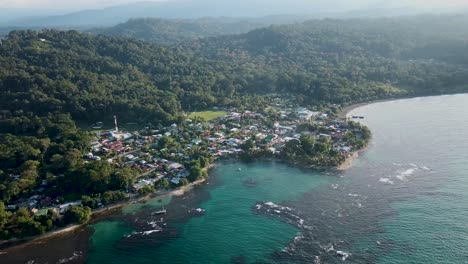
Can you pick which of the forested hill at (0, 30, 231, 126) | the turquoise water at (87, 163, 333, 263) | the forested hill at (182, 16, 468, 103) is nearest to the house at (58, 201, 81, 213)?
the turquoise water at (87, 163, 333, 263)

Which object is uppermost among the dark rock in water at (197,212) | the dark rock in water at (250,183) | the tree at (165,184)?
the tree at (165,184)

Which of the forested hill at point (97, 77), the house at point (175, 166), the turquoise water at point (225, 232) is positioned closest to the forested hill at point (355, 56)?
the forested hill at point (97, 77)

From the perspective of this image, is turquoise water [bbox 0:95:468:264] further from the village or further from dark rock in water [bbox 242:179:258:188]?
the village

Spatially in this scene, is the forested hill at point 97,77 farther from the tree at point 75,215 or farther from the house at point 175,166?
the tree at point 75,215

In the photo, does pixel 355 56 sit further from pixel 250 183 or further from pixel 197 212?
pixel 197 212

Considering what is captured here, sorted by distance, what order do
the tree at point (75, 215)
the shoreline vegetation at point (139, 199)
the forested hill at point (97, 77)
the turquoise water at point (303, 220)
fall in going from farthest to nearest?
the forested hill at point (97, 77)
the tree at point (75, 215)
the shoreline vegetation at point (139, 199)
the turquoise water at point (303, 220)

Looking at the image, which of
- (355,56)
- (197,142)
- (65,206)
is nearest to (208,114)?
(197,142)

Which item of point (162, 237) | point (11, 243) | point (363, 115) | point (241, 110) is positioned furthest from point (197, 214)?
point (363, 115)

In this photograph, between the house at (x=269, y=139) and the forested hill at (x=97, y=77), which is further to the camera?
the forested hill at (x=97, y=77)
